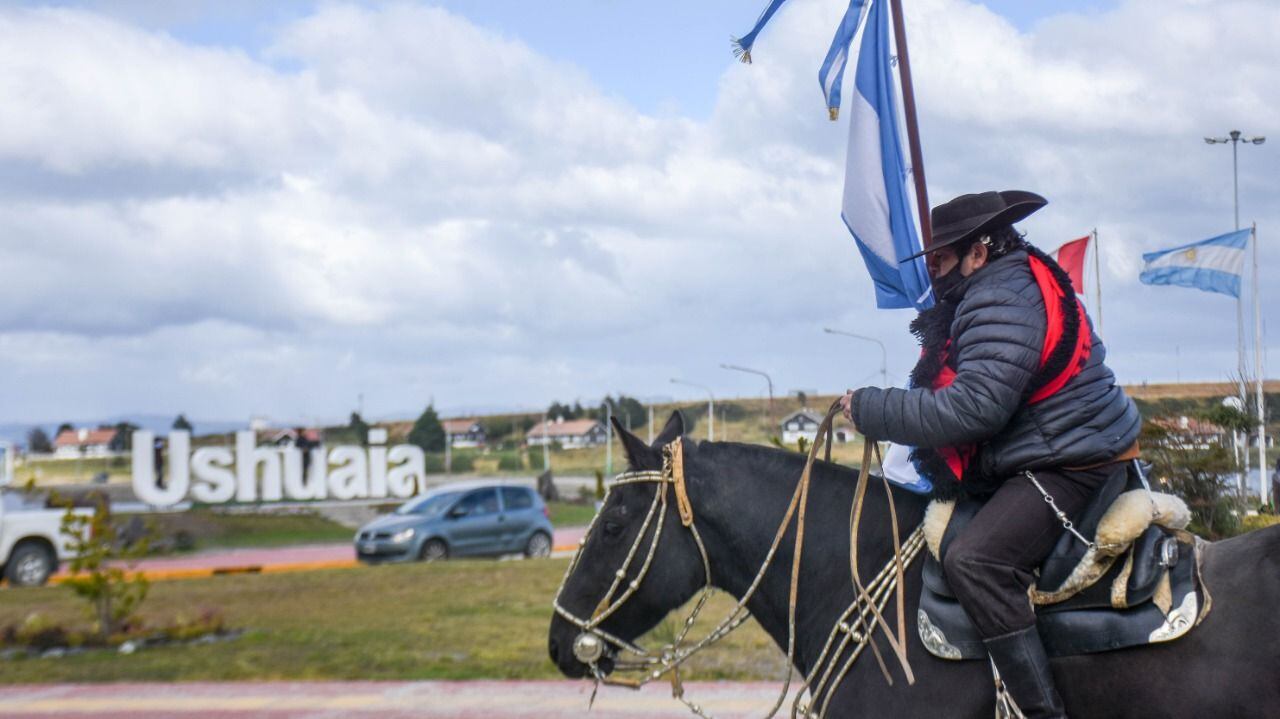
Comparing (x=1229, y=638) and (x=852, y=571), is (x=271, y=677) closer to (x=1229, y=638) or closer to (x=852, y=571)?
(x=852, y=571)

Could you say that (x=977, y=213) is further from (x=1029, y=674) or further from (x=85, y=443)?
(x=85, y=443)

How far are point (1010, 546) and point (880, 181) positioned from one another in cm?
394

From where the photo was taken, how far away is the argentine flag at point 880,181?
6.86 metres

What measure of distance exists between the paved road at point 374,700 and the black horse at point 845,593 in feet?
15.6

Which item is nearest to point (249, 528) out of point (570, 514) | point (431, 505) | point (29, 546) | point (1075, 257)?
point (570, 514)

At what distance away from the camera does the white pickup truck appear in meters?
19.6

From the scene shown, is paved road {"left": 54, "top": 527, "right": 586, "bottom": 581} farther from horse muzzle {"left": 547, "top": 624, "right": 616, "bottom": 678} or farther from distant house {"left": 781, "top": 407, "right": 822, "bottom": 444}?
horse muzzle {"left": 547, "top": 624, "right": 616, "bottom": 678}

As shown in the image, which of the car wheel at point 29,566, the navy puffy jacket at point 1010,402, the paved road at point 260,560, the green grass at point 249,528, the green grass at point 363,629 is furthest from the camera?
the green grass at point 249,528

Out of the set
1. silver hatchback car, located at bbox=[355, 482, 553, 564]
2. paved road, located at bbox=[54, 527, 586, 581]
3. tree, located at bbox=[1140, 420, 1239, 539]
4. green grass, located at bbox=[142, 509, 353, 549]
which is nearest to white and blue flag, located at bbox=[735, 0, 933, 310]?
tree, located at bbox=[1140, 420, 1239, 539]

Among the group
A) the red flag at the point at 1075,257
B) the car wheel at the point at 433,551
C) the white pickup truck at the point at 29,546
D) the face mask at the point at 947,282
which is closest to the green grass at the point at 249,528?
Answer: the white pickup truck at the point at 29,546

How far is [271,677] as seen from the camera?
1048 cm

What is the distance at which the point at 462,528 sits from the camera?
22.0 m

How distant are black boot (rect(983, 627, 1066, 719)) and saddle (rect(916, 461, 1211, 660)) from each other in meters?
0.12

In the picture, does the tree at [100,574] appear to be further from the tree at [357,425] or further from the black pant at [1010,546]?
the tree at [357,425]
